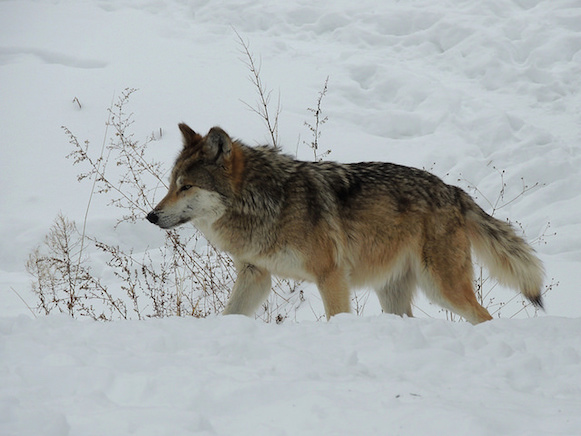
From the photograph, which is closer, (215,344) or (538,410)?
(538,410)

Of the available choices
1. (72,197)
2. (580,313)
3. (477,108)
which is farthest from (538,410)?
(477,108)

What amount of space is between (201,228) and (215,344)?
2.10m

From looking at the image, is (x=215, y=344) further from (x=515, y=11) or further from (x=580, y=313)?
(x=515, y=11)

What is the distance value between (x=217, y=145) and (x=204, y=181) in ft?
0.91

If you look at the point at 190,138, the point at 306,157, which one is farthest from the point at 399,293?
the point at 306,157

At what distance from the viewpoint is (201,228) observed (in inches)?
181

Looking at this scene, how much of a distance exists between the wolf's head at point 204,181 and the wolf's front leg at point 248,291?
474mm

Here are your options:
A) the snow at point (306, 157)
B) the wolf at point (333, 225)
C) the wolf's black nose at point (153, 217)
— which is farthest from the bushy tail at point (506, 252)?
the wolf's black nose at point (153, 217)

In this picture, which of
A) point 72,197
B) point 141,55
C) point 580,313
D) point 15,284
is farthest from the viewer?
point 141,55

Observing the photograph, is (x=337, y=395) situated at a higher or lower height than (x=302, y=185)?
lower

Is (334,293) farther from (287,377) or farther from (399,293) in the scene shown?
(287,377)

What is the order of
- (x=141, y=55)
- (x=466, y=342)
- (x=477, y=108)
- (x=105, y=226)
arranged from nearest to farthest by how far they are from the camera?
(x=466, y=342), (x=105, y=226), (x=477, y=108), (x=141, y=55)

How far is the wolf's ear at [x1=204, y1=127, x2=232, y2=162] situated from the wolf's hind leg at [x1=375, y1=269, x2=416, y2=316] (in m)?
1.63

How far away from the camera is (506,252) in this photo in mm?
4895
